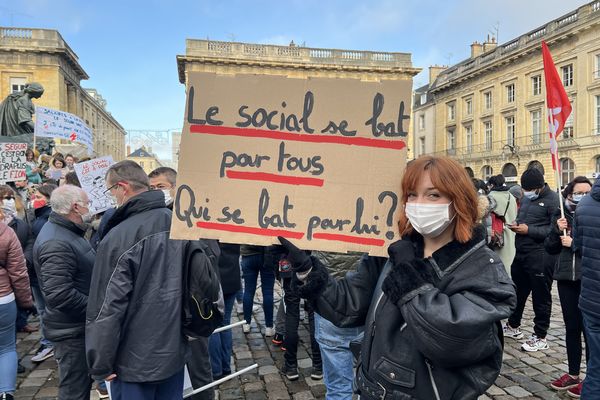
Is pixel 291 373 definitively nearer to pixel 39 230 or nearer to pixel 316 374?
pixel 316 374

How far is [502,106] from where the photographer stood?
133 ft

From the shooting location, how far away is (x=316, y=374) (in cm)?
449

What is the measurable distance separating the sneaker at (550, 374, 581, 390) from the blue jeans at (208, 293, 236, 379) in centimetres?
335

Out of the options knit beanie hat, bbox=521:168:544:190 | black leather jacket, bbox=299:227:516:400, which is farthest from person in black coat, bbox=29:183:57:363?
knit beanie hat, bbox=521:168:544:190

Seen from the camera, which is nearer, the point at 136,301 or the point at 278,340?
the point at 136,301


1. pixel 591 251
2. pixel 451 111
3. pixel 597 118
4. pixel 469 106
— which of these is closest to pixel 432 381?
pixel 591 251

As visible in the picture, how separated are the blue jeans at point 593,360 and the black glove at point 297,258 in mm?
2724

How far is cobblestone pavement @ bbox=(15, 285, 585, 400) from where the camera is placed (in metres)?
4.10

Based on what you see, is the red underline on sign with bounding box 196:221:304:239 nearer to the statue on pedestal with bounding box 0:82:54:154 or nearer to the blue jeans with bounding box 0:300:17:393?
the blue jeans with bounding box 0:300:17:393

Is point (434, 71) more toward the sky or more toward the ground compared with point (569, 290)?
more toward the sky

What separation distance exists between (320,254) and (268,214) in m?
1.61

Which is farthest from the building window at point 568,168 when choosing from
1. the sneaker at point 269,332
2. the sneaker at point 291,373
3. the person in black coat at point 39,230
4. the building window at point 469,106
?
the person in black coat at point 39,230

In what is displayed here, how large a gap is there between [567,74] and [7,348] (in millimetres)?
40634

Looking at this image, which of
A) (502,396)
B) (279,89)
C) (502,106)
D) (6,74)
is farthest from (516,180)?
(6,74)
